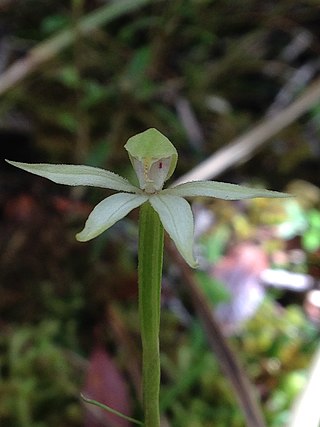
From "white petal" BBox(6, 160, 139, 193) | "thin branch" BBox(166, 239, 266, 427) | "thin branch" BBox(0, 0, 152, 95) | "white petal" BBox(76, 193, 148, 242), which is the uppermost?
"thin branch" BBox(0, 0, 152, 95)

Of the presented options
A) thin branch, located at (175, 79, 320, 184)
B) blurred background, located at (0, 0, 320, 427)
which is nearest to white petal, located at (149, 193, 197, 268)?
blurred background, located at (0, 0, 320, 427)

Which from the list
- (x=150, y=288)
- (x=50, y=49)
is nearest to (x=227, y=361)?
(x=150, y=288)

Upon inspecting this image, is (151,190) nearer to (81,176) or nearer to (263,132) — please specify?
(81,176)

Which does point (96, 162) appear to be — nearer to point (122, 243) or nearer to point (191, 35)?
point (122, 243)

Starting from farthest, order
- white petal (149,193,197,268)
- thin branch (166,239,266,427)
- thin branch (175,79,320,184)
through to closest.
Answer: thin branch (175,79,320,184), thin branch (166,239,266,427), white petal (149,193,197,268)

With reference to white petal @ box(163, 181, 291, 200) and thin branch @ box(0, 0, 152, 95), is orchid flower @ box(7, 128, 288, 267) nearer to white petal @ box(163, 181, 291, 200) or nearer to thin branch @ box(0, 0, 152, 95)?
white petal @ box(163, 181, 291, 200)
